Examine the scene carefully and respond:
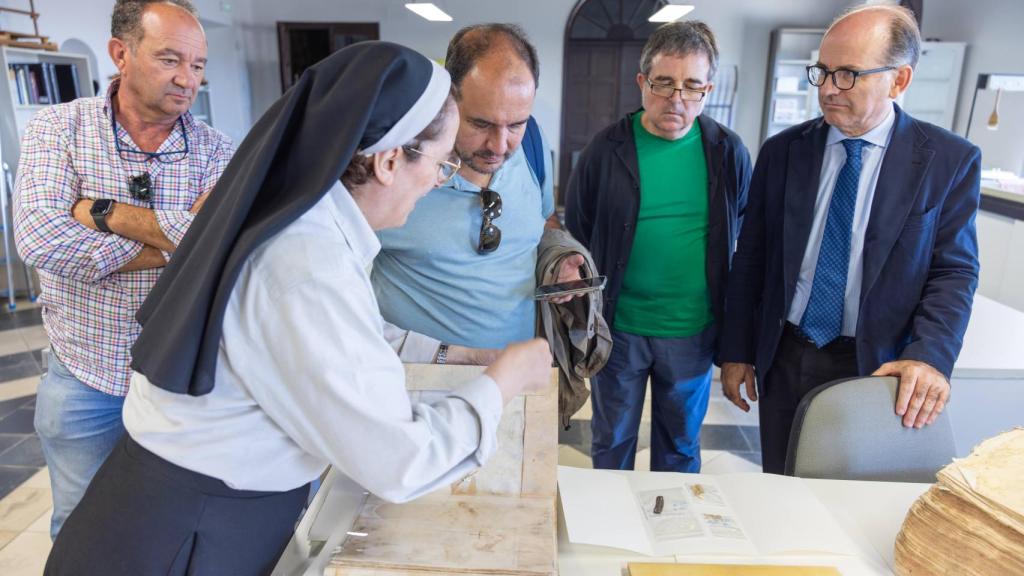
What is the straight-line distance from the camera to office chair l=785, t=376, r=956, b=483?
56.9 inches

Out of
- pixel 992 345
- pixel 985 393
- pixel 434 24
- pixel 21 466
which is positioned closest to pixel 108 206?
pixel 21 466

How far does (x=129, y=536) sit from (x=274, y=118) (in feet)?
2.17

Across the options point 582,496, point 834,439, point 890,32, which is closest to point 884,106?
point 890,32

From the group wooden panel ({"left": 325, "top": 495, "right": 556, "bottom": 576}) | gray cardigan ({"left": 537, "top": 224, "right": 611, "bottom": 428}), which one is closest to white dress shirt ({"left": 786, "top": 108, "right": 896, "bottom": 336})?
gray cardigan ({"left": 537, "top": 224, "right": 611, "bottom": 428})

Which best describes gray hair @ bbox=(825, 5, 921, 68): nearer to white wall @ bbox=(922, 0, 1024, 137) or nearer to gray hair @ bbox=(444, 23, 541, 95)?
gray hair @ bbox=(444, 23, 541, 95)

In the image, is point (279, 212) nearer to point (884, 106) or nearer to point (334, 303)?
point (334, 303)

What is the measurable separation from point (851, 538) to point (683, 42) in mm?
1466

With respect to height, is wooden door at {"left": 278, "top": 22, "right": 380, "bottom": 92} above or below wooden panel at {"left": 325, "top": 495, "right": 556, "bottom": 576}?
above

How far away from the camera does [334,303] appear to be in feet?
2.70

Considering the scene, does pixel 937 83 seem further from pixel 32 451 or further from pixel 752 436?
pixel 32 451

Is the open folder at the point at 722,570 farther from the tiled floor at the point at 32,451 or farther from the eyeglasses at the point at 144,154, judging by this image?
the tiled floor at the point at 32,451

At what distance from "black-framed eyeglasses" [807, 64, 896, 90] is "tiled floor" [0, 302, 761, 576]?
1882 millimetres

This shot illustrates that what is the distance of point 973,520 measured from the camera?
0.98 metres

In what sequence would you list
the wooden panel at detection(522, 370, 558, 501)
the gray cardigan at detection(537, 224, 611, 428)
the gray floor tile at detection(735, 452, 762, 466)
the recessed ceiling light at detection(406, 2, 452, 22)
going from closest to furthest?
the wooden panel at detection(522, 370, 558, 501) < the gray cardigan at detection(537, 224, 611, 428) < the gray floor tile at detection(735, 452, 762, 466) < the recessed ceiling light at detection(406, 2, 452, 22)
